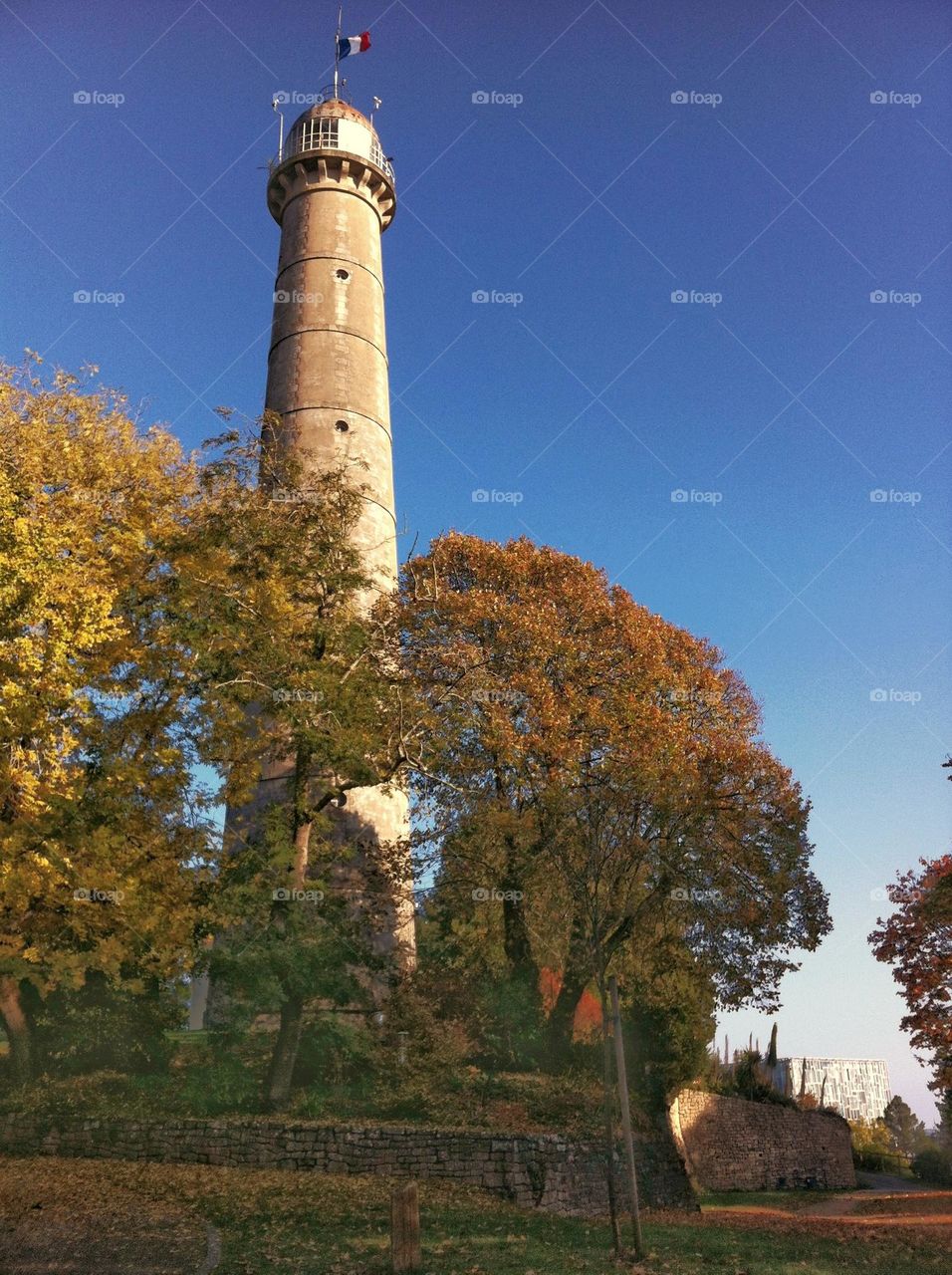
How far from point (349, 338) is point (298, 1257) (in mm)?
24070

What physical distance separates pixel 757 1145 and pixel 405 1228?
82.5ft

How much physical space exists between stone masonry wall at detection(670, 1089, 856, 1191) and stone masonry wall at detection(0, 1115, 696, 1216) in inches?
456

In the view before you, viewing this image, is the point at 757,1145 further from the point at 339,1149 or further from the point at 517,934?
the point at 339,1149

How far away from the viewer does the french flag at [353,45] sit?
33.6 m

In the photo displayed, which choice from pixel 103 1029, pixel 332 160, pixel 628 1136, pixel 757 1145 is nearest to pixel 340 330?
pixel 332 160

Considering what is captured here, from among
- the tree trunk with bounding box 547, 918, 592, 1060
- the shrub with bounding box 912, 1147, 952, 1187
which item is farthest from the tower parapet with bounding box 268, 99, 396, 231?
the shrub with bounding box 912, 1147, 952, 1187

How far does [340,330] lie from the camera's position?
28.4 meters

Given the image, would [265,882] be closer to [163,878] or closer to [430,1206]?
[163,878]

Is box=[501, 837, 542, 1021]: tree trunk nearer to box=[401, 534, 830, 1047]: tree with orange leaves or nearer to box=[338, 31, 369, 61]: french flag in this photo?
box=[401, 534, 830, 1047]: tree with orange leaves

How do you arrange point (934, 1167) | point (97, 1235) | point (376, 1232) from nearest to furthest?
point (97, 1235) < point (376, 1232) < point (934, 1167)

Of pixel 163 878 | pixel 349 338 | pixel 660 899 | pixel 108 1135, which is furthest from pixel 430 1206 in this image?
pixel 349 338

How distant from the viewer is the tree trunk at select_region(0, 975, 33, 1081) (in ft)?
56.2

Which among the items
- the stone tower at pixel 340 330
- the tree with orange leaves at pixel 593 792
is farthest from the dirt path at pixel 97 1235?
the stone tower at pixel 340 330

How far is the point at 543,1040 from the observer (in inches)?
822
